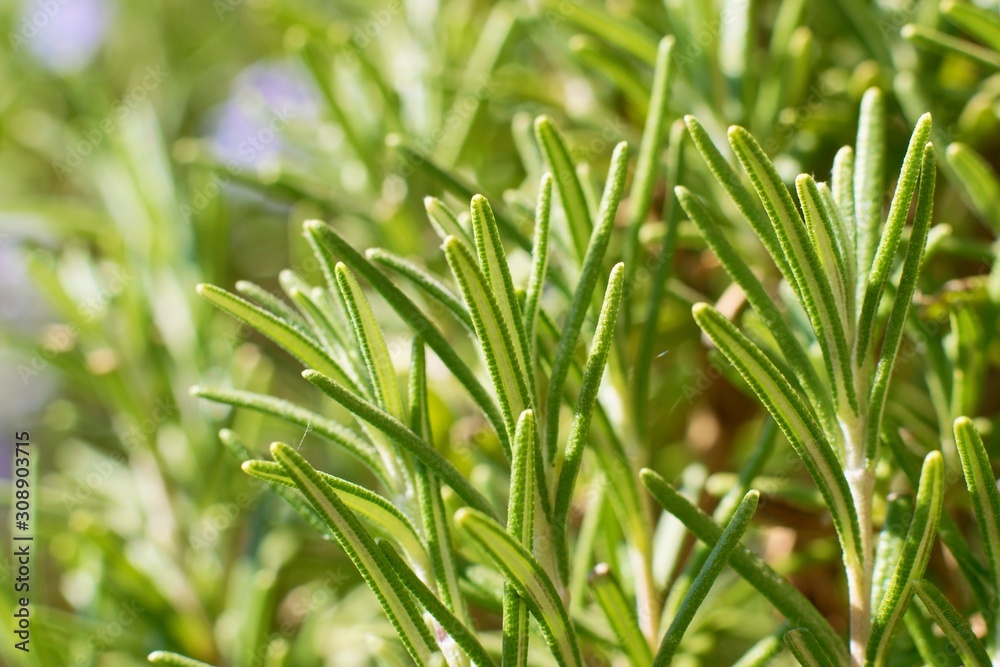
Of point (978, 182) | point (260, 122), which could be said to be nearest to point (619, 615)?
point (978, 182)

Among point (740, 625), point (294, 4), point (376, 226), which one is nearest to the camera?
point (740, 625)

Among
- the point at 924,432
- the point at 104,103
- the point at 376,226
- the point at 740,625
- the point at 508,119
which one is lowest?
the point at 740,625

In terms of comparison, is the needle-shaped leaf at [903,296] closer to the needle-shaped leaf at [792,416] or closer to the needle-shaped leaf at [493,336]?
the needle-shaped leaf at [792,416]

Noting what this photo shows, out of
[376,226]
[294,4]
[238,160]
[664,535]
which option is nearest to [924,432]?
[664,535]

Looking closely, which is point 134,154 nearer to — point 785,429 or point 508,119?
point 508,119

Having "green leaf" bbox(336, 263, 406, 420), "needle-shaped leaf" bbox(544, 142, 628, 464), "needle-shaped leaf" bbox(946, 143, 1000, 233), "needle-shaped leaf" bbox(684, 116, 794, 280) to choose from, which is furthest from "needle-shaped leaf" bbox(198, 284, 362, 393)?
"needle-shaped leaf" bbox(946, 143, 1000, 233)

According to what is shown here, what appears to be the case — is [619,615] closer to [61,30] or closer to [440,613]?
[440,613]
